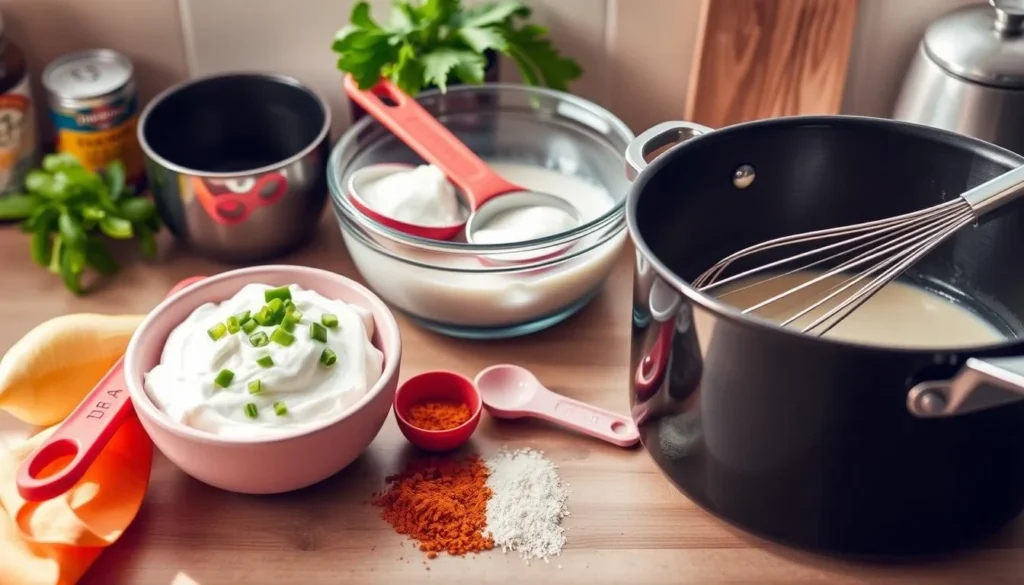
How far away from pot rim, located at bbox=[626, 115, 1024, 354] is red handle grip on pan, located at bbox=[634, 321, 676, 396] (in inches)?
1.4

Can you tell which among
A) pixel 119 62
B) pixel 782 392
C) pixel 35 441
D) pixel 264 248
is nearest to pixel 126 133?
pixel 119 62

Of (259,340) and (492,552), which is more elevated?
(259,340)

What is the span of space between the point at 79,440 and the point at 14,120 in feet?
1.26

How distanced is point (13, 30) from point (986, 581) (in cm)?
93

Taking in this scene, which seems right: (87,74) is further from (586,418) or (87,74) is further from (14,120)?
(586,418)

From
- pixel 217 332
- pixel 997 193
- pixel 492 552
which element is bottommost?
pixel 492 552

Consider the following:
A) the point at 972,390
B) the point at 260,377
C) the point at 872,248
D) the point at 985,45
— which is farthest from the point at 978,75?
the point at 260,377

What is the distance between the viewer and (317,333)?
74cm

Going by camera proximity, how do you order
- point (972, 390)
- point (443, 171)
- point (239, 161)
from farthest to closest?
1. point (239, 161)
2. point (443, 171)
3. point (972, 390)

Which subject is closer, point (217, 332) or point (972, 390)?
point (972, 390)

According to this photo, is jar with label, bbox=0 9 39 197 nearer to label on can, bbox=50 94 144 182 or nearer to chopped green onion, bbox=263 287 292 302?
label on can, bbox=50 94 144 182

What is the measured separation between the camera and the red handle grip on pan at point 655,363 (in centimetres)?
67

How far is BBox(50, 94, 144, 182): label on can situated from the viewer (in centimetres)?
97

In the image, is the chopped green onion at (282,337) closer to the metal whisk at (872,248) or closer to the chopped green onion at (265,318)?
the chopped green onion at (265,318)
